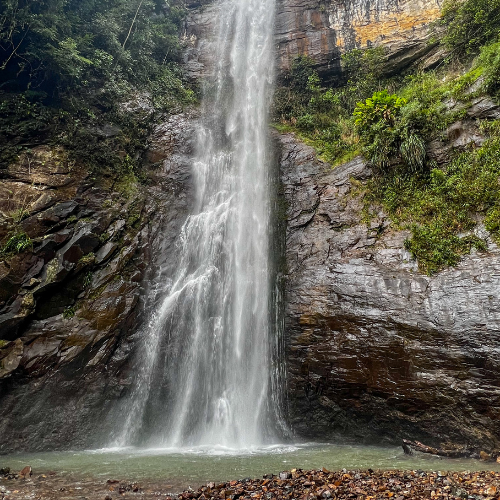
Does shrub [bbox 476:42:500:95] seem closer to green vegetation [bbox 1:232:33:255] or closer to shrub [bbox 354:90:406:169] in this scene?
shrub [bbox 354:90:406:169]

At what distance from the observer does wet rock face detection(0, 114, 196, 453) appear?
8992mm

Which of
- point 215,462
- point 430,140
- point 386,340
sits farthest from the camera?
point 430,140

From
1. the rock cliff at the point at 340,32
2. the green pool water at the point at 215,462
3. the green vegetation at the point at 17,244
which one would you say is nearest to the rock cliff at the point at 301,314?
the green vegetation at the point at 17,244

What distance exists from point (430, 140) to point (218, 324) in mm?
9123

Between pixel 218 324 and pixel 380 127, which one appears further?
pixel 380 127

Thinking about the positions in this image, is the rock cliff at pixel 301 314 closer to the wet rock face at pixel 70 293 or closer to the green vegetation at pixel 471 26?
the wet rock face at pixel 70 293

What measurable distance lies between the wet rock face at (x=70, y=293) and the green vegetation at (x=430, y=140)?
7504mm

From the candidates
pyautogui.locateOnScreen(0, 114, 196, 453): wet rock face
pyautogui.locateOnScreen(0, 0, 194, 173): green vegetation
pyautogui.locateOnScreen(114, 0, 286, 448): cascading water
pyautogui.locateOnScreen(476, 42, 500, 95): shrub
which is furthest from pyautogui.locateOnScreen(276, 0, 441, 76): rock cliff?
pyautogui.locateOnScreen(0, 114, 196, 453): wet rock face

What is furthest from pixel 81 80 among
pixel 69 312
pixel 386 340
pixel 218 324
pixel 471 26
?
pixel 471 26

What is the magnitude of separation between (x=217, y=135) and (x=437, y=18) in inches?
448

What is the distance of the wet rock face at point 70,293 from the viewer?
8.99 m

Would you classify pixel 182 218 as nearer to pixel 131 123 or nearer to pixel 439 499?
pixel 131 123

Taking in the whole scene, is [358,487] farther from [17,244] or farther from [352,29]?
[352,29]

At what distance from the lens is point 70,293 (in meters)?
10.4
